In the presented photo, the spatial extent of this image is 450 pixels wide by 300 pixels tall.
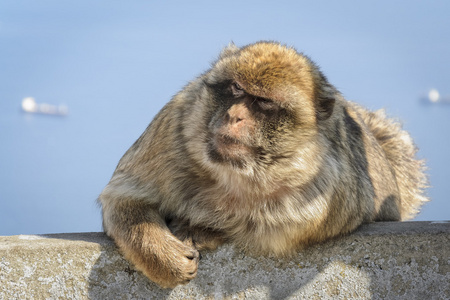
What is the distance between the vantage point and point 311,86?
2.96 m

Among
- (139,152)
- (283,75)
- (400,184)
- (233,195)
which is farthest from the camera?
(400,184)

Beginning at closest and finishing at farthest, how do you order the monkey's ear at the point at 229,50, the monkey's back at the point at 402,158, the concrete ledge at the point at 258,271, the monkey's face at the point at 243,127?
the monkey's face at the point at 243,127, the concrete ledge at the point at 258,271, the monkey's ear at the point at 229,50, the monkey's back at the point at 402,158

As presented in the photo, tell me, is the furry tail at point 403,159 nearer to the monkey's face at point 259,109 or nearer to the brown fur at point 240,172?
the brown fur at point 240,172

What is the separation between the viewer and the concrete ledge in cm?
304

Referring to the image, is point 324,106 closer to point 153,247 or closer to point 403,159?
point 153,247

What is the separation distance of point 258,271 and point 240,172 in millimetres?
573

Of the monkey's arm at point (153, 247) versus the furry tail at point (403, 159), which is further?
the furry tail at point (403, 159)

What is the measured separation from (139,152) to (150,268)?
624mm

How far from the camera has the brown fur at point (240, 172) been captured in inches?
111

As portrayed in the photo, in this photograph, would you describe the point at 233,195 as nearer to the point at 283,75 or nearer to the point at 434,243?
the point at 283,75

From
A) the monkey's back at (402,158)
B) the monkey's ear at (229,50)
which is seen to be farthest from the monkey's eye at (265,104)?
the monkey's back at (402,158)

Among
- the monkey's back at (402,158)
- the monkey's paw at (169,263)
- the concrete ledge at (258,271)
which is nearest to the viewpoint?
the monkey's paw at (169,263)

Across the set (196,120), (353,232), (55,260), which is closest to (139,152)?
(196,120)

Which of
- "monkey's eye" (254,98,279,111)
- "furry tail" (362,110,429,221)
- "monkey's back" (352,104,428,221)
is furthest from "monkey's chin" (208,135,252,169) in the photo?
"furry tail" (362,110,429,221)
